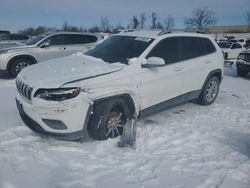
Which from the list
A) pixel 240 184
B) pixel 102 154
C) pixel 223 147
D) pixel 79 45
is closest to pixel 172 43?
pixel 223 147

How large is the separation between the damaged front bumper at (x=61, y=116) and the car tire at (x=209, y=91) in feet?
11.5

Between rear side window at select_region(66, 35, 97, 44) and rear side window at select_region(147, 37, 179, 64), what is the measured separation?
6.81 metres

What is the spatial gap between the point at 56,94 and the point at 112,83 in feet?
3.03

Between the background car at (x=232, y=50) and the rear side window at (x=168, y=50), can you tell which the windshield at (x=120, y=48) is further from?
the background car at (x=232, y=50)

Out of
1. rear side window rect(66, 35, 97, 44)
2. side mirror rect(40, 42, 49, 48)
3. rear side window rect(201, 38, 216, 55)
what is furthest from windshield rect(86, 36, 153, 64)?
rear side window rect(66, 35, 97, 44)

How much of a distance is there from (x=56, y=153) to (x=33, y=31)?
57112mm

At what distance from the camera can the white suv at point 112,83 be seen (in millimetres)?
4496

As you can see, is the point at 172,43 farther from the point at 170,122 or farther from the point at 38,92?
the point at 38,92

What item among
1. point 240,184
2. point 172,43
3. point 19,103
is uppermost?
point 172,43

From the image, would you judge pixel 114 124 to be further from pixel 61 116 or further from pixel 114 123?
pixel 61 116

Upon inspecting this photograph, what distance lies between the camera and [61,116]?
4.47 meters

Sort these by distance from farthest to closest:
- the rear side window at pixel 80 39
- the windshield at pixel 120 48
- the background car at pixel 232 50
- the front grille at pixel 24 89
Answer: the background car at pixel 232 50 < the rear side window at pixel 80 39 < the windshield at pixel 120 48 < the front grille at pixel 24 89

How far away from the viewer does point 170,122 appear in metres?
6.19

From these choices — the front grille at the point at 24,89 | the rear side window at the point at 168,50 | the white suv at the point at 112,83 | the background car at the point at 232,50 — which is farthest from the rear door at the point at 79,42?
the background car at the point at 232,50
